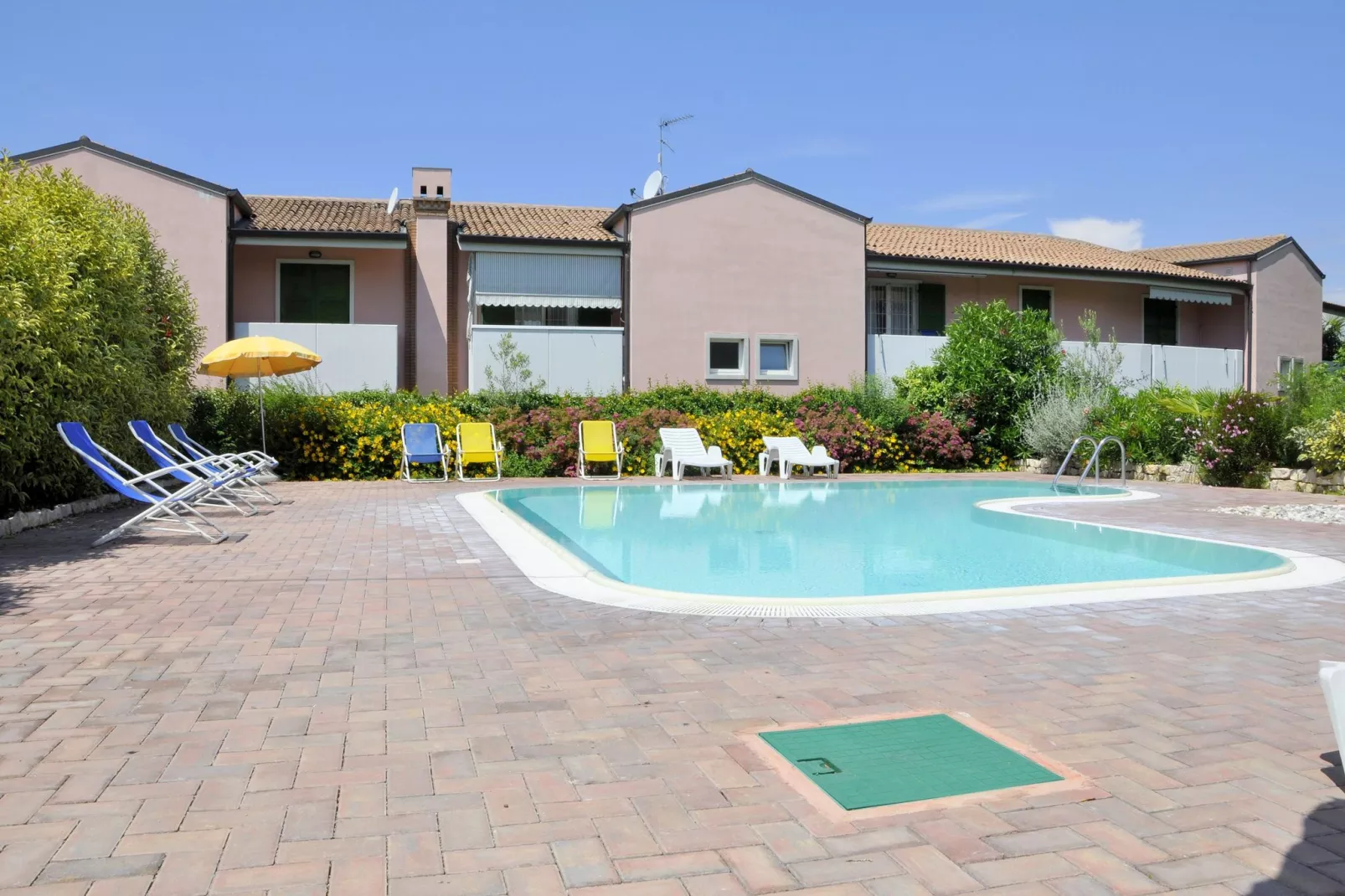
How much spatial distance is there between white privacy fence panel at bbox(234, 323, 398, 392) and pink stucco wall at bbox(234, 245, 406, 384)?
1.10m

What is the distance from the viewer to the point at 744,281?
73.4 feet

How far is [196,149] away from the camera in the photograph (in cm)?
2039

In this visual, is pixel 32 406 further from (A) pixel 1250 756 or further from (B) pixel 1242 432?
(B) pixel 1242 432

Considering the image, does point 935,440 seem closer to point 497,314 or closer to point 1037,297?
point 1037,297

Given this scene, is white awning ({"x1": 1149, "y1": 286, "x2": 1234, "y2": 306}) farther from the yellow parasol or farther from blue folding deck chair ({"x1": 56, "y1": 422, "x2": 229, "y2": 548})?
blue folding deck chair ({"x1": 56, "y1": 422, "x2": 229, "y2": 548})

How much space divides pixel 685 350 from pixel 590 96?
6163mm

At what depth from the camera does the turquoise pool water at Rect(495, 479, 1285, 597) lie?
8125 millimetres

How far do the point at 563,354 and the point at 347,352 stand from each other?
4519 millimetres

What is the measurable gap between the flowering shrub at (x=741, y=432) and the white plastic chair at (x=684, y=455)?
1.89 feet

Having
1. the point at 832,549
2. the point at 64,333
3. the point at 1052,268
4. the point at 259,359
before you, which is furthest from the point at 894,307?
the point at 64,333

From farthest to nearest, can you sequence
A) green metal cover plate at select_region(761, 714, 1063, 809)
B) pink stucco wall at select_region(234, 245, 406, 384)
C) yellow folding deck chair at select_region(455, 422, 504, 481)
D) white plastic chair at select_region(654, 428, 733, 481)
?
pink stucco wall at select_region(234, 245, 406, 384)
white plastic chair at select_region(654, 428, 733, 481)
yellow folding deck chair at select_region(455, 422, 504, 481)
green metal cover plate at select_region(761, 714, 1063, 809)

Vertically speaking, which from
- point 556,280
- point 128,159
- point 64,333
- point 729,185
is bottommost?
point 64,333

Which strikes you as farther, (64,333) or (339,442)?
(339,442)

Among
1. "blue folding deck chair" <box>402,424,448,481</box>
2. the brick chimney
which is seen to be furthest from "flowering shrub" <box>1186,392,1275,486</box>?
the brick chimney
